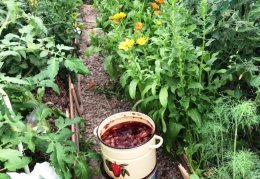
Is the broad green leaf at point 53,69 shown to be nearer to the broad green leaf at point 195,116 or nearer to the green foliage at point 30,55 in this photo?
the green foliage at point 30,55

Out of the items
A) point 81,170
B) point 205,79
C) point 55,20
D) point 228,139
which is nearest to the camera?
point 81,170

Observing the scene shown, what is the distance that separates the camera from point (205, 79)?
2.82 m

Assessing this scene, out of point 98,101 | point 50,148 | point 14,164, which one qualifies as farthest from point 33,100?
point 98,101

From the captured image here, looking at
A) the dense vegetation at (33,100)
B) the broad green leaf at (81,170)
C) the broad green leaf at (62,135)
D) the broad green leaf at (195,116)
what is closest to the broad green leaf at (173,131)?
the broad green leaf at (195,116)

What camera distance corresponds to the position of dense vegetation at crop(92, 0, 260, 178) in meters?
2.40

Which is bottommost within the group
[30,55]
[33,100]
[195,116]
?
[195,116]

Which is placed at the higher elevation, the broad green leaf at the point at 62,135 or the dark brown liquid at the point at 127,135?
the broad green leaf at the point at 62,135

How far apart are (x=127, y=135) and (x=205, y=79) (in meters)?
0.72

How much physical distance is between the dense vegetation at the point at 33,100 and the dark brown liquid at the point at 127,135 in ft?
0.55

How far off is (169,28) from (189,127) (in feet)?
2.37

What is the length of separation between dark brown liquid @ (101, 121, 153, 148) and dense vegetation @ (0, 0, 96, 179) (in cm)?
17

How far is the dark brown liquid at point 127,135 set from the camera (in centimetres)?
247

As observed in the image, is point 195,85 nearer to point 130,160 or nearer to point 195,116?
point 195,116

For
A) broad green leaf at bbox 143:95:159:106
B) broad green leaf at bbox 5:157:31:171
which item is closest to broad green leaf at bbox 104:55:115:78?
broad green leaf at bbox 143:95:159:106
